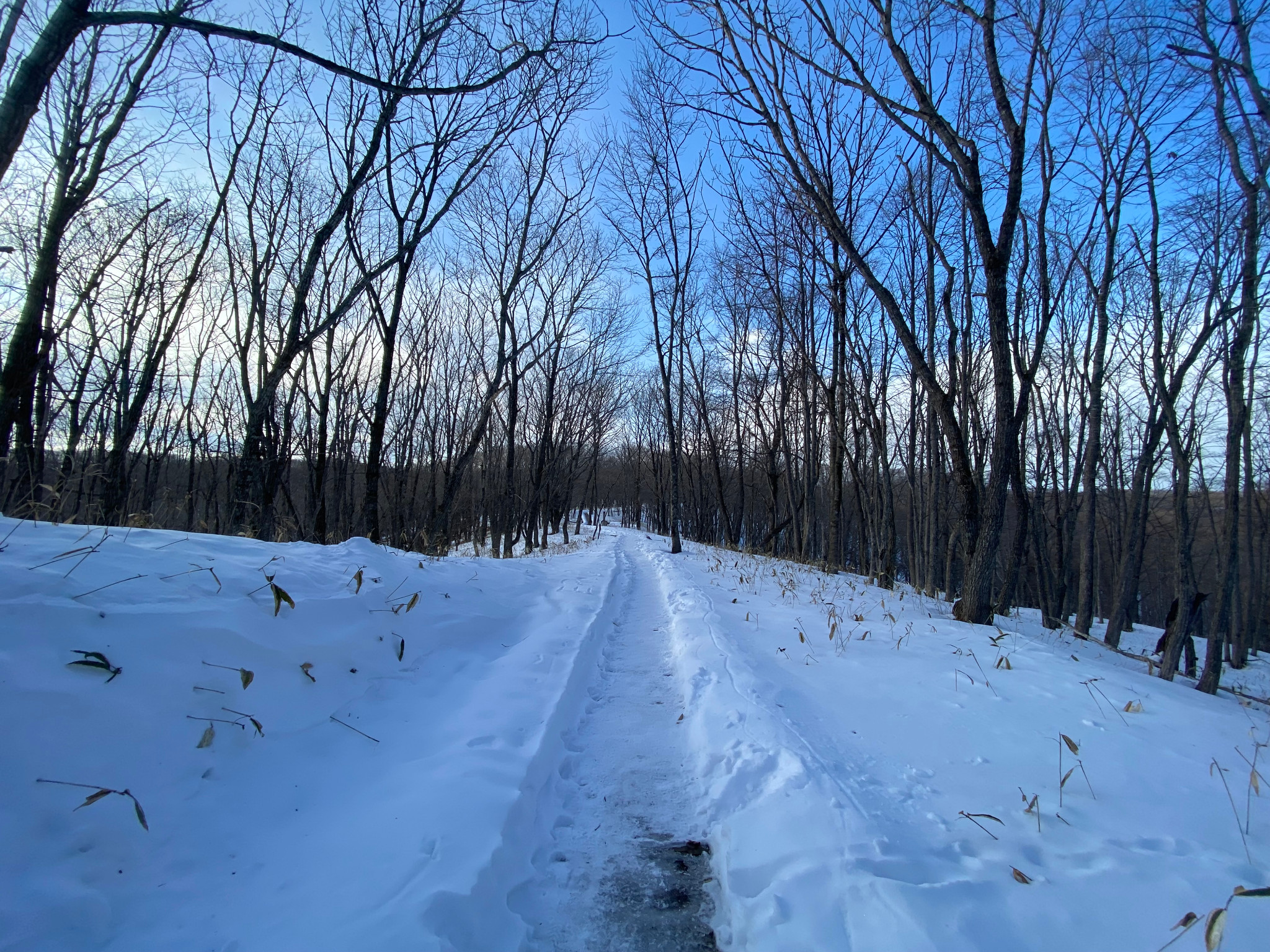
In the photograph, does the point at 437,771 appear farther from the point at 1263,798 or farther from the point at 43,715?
the point at 1263,798

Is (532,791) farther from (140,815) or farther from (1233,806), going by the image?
(1233,806)

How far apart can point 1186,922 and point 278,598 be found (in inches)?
161

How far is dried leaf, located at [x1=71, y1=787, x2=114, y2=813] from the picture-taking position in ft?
5.49

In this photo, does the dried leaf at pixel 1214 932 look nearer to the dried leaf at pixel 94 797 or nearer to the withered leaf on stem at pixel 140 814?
the withered leaf on stem at pixel 140 814

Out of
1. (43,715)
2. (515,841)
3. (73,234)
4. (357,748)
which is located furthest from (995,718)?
(73,234)

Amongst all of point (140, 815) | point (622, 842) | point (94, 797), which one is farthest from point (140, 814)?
point (622, 842)

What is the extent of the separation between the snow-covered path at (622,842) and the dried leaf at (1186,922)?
141 cm

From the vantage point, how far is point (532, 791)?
237cm

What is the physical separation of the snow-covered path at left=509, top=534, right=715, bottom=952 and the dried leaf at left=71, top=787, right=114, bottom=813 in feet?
4.72

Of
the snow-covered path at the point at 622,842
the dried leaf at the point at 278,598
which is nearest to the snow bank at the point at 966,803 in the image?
the snow-covered path at the point at 622,842

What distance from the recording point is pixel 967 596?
236 inches

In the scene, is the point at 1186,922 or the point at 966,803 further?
the point at 966,803

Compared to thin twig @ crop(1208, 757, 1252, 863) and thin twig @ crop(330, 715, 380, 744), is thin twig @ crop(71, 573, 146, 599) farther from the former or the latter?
thin twig @ crop(1208, 757, 1252, 863)

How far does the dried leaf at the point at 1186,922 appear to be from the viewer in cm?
151
